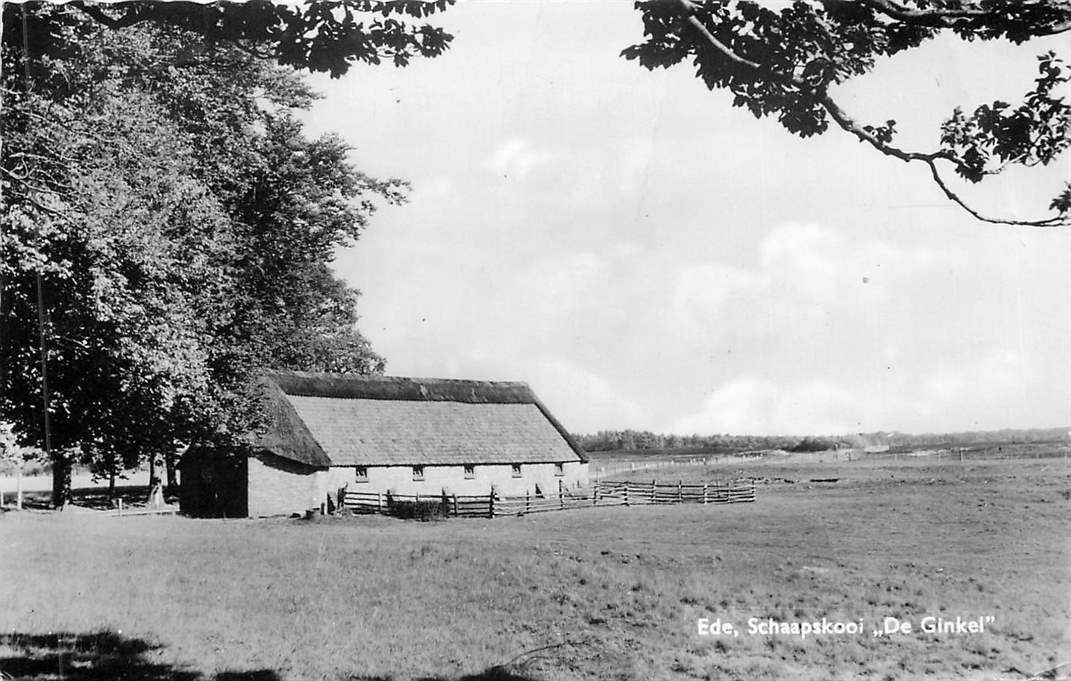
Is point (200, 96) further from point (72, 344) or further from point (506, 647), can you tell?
point (506, 647)

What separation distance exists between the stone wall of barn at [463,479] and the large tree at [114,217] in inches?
528

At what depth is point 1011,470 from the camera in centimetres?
3950

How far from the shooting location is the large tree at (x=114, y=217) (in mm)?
8602

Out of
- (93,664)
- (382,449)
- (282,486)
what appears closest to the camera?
(93,664)

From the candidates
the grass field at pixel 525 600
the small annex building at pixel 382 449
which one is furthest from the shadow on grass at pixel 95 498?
the grass field at pixel 525 600

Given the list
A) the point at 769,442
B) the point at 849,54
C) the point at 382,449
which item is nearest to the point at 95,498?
the point at 382,449

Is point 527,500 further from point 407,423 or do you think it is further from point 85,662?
point 85,662

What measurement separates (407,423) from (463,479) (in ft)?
11.2

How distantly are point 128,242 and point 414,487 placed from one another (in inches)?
919

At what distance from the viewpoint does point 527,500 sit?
29391 millimetres

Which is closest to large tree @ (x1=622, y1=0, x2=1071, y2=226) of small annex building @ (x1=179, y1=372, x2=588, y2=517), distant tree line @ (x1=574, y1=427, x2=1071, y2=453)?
small annex building @ (x1=179, y1=372, x2=588, y2=517)

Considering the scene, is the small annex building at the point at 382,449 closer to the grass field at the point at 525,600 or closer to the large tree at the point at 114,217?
the grass field at the point at 525,600

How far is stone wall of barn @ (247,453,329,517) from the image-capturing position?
91.1 ft

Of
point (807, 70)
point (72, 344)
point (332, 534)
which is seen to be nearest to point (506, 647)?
point (72, 344)
